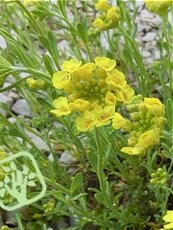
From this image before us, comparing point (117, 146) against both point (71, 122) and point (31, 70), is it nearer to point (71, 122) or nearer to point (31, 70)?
point (71, 122)

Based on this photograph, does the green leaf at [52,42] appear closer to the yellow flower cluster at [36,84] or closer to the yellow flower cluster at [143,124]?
the yellow flower cluster at [36,84]

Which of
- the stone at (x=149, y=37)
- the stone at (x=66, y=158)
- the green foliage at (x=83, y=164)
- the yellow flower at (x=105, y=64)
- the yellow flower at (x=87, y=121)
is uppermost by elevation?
the yellow flower at (x=105, y=64)

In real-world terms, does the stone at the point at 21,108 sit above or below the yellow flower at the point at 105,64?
below

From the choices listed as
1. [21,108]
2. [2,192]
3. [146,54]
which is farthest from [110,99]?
[146,54]

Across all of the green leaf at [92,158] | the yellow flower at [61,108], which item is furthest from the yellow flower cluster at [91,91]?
the green leaf at [92,158]

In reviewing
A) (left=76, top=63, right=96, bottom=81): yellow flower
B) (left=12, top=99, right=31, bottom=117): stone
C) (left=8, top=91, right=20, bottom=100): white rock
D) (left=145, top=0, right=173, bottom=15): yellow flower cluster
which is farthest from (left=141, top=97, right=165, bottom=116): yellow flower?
(left=8, top=91, right=20, bottom=100): white rock

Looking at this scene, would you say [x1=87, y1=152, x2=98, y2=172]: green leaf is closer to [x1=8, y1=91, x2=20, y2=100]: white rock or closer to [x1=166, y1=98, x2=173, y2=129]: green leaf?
[x1=166, y1=98, x2=173, y2=129]: green leaf
